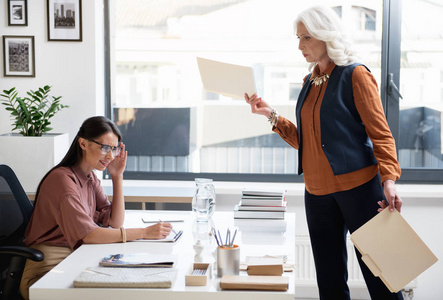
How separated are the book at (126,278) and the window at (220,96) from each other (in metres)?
2.17

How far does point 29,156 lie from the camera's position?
3305mm

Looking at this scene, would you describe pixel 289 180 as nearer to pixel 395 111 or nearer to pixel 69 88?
pixel 395 111

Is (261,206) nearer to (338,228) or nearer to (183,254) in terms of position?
(338,228)

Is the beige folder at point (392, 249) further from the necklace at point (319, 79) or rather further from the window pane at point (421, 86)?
the window pane at point (421, 86)

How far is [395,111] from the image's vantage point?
3.73m

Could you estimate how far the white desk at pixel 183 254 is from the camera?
162 cm

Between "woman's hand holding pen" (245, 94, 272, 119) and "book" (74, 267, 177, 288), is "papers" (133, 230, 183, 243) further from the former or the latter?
"woman's hand holding pen" (245, 94, 272, 119)

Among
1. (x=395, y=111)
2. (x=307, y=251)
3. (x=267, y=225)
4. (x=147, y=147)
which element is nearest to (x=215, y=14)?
(x=147, y=147)

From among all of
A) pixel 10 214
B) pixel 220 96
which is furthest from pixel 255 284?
pixel 220 96

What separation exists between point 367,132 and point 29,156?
1.97m

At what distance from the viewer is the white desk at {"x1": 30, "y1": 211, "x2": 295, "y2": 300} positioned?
162cm

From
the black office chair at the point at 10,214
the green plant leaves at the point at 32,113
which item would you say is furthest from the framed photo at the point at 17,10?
the black office chair at the point at 10,214

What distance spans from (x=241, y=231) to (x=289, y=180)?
153cm

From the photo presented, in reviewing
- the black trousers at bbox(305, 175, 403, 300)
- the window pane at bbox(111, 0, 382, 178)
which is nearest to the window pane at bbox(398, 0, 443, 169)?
the window pane at bbox(111, 0, 382, 178)
